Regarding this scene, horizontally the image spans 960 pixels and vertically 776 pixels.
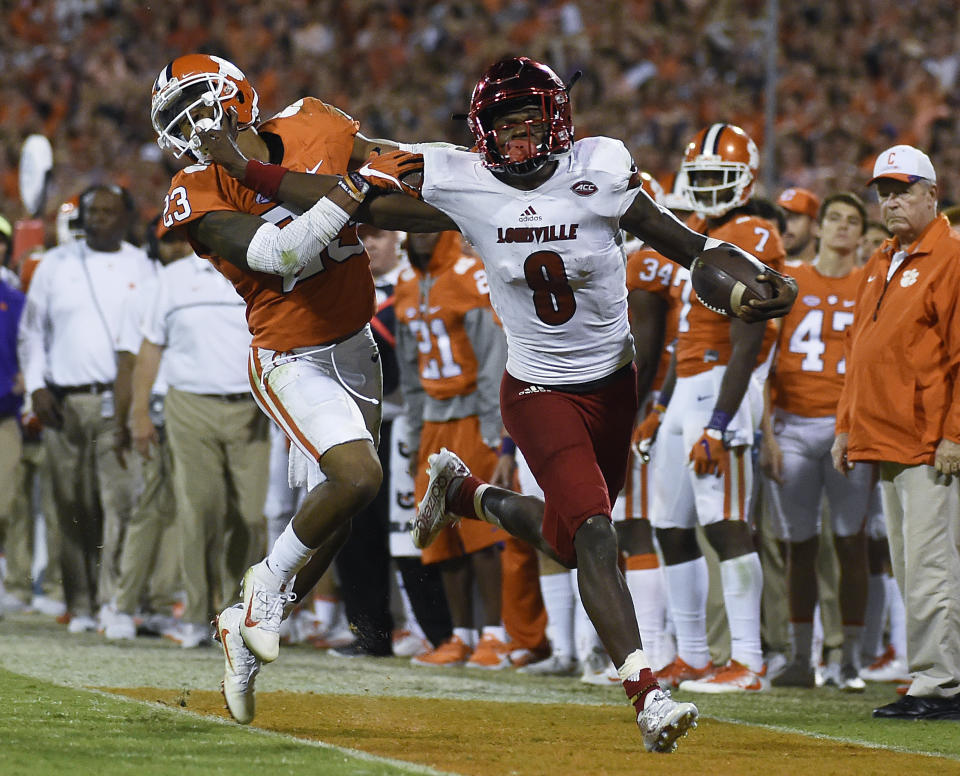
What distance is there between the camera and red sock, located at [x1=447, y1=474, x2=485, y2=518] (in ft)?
19.4

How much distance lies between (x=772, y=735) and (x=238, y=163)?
2623 millimetres

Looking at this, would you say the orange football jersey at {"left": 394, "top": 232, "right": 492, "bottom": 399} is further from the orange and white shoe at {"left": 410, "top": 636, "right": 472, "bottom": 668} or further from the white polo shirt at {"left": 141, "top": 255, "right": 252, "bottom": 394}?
the orange and white shoe at {"left": 410, "top": 636, "right": 472, "bottom": 668}

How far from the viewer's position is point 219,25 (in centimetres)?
1825

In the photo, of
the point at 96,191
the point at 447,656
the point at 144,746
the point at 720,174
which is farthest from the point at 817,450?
the point at 96,191

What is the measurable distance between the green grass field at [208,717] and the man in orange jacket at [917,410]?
1.18 ft

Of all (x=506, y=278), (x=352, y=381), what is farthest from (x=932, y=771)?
(x=352, y=381)

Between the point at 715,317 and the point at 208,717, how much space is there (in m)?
2.81

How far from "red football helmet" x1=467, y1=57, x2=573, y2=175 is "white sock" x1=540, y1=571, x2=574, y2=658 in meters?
3.14

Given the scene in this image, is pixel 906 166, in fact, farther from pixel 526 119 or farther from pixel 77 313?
pixel 77 313

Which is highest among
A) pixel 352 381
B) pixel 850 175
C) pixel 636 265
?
pixel 850 175

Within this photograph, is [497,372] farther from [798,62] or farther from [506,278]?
[798,62]

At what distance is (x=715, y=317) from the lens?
6816mm

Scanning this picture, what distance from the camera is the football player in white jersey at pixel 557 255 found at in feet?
15.8

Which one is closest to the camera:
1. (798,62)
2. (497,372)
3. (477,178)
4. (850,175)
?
(477,178)
